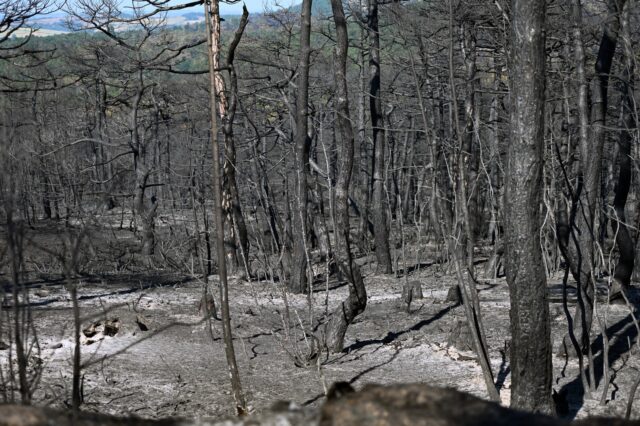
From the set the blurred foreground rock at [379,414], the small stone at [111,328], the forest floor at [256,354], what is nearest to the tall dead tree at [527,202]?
the forest floor at [256,354]

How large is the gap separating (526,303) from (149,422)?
11.8 feet

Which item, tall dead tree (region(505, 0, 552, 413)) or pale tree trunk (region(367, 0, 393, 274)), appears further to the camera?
pale tree trunk (region(367, 0, 393, 274))

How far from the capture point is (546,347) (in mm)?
5340

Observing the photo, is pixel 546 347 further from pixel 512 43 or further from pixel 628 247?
pixel 628 247

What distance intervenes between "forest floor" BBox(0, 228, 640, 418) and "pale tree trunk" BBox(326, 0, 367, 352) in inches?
13.0

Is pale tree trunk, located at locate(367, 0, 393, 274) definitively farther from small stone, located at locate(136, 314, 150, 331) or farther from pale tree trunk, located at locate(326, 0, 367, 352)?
small stone, located at locate(136, 314, 150, 331)

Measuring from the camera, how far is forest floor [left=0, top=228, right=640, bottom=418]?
6398 millimetres

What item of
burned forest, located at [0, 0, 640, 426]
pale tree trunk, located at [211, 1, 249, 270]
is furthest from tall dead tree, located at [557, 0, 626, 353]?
pale tree trunk, located at [211, 1, 249, 270]

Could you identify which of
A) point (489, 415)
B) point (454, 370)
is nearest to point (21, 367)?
point (489, 415)

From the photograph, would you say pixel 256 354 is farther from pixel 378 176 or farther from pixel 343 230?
pixel 378 176

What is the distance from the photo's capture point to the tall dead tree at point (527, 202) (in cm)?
512

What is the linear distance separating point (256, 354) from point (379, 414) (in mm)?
6143

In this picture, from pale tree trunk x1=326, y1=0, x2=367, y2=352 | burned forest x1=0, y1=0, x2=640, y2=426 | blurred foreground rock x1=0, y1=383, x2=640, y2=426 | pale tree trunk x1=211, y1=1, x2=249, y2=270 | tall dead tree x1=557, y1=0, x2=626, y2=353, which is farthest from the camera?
pale tree trunk x1=211, y1=1, x2=249, y2=270

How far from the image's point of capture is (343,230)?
26.7ft
